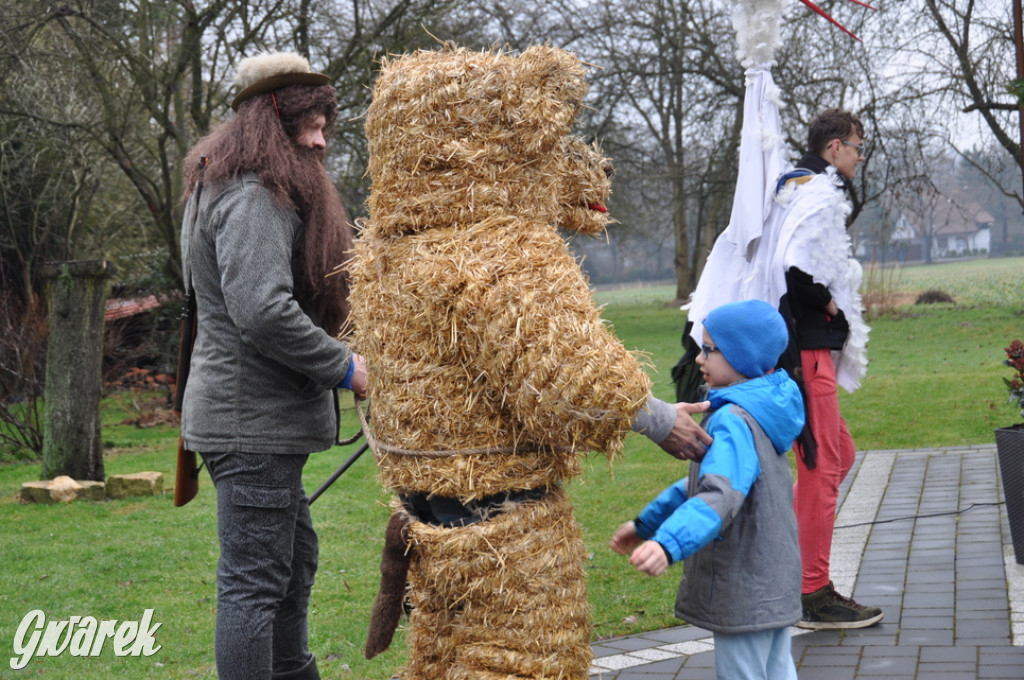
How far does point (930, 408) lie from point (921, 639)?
303 inches

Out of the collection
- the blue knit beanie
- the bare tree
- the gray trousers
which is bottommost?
the gray trousers

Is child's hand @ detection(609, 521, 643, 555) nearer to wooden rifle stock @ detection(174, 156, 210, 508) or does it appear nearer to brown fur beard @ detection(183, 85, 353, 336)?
brown fur beard @ detection(183, 85, 353, 336)

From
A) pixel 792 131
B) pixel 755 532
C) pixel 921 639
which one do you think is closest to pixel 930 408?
pixel 921 639

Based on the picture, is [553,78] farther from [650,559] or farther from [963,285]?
[963,285]

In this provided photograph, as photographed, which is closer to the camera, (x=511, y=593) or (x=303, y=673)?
(x=511, y=593)

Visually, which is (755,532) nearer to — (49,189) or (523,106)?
(523,106)

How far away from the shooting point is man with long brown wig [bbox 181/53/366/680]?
3252 mm

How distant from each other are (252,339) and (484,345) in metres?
0.91

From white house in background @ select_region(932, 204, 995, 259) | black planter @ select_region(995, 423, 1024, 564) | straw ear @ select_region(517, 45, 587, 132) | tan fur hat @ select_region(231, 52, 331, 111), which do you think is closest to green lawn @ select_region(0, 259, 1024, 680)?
straw ear @ select_region(517, 45, 587, 132)

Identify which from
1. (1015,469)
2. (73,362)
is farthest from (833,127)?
(73,362)

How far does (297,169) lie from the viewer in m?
3.42

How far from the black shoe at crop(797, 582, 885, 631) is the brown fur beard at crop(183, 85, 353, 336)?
2473 millimetres

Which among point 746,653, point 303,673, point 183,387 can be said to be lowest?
point 303,673

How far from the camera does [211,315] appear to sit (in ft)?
11.1
